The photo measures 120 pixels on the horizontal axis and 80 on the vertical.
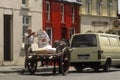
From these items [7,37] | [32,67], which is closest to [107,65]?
[32,67]

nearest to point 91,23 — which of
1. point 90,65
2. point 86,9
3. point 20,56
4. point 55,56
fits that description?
point 86,9

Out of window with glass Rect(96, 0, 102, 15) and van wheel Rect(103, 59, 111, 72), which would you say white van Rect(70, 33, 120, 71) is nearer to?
van wheel Rect(103, 59, 111, 72)

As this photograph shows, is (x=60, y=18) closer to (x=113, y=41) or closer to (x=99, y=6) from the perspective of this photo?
(x=99, y=6)

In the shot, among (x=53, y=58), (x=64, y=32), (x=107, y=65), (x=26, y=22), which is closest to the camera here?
(x=53, y=58)

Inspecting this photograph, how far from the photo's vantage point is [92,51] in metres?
26.0

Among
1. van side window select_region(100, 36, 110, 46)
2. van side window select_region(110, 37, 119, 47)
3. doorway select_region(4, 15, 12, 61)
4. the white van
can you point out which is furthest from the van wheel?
doorway select_region(4, 15, 12, 61)

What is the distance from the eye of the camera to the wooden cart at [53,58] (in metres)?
23.0

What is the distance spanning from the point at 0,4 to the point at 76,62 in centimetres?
705

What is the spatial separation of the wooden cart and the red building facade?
12207 mm

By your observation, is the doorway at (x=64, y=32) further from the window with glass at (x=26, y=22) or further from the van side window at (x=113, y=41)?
the van side window at (x=113, y=41)

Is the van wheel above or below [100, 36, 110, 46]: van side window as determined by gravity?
below

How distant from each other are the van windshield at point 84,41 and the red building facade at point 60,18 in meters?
9.26

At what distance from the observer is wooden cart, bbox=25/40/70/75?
22983mm

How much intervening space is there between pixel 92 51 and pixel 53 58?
356cm
